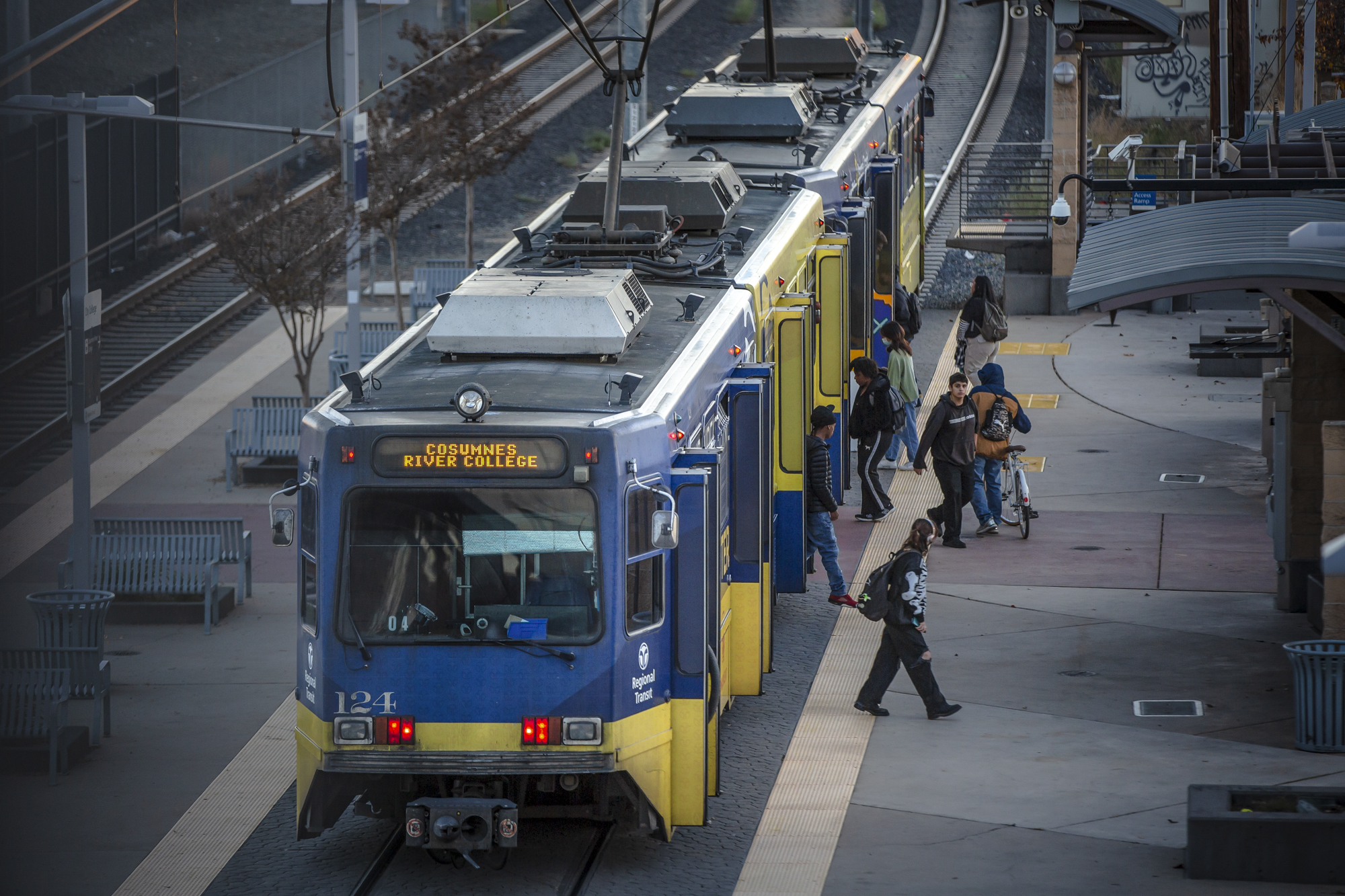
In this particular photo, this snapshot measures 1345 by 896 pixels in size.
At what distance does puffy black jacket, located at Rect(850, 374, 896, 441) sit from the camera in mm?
18062

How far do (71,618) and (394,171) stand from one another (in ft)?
50.6

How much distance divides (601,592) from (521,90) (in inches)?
1478

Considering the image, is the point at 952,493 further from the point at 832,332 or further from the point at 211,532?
the point at 211,532

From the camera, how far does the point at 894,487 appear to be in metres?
20.0

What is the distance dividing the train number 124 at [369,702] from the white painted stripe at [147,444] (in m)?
8.87

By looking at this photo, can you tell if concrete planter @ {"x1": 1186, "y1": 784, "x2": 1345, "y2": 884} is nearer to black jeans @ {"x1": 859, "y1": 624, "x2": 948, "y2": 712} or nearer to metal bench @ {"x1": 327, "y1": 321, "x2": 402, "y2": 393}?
black jeans @ {"x1": 859, "y1": 624, "x2": 948, "y2": 712}

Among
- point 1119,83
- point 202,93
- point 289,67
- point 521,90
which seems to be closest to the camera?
point 202,93

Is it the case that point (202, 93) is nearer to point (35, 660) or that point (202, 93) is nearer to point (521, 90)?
point (521, 90)

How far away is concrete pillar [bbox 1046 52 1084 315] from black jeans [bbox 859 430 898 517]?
1217cm

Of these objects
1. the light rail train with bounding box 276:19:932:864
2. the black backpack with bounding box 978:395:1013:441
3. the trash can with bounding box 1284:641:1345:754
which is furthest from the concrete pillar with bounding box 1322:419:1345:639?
the light rail train with bounding box 276:19:932:864

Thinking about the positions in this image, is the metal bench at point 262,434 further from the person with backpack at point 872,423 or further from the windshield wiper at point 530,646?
the windshield wiper at point 530,646

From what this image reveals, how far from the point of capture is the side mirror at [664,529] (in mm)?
9789

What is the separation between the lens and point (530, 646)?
9836mm

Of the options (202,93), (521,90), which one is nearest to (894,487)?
(202,93)
